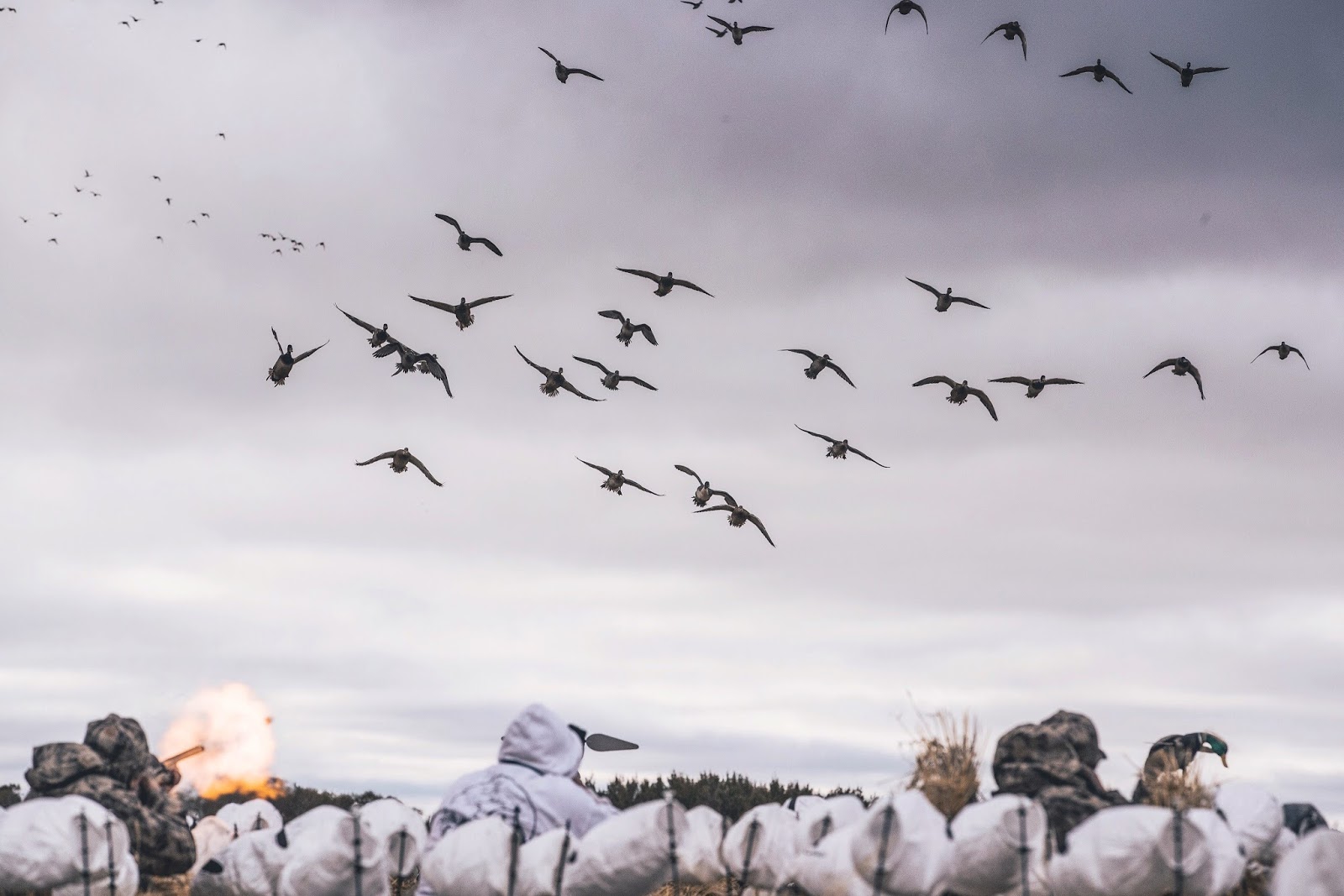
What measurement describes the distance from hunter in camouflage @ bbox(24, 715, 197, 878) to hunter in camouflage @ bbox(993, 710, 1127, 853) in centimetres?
865

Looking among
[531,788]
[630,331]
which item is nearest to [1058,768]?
[531,788]

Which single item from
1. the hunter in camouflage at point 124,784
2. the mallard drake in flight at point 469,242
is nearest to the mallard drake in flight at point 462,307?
the mallard drake in flight at point 469,242

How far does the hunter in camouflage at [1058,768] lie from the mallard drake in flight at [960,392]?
65.7ft

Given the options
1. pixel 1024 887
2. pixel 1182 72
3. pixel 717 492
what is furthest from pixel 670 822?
pixel 1182 72

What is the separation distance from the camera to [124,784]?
16109 mm

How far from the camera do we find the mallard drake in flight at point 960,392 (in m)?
33.5

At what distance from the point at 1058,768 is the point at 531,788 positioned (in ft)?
15.8

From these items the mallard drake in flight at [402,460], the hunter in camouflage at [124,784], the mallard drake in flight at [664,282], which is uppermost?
the mallard drake in flight at [664,282]

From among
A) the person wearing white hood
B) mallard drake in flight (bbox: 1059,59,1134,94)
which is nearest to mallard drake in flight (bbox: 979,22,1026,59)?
mallard drake in flight (bbox: 1059,59,1134,94)

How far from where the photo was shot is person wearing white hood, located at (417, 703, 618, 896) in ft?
45.7

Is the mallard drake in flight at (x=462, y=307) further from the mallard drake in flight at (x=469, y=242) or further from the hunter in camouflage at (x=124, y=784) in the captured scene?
the hunter in camouflage at (x=124, y=784)

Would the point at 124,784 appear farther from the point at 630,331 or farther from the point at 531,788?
the point at 630,331

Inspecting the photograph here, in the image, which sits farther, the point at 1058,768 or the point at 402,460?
the point at 402,460

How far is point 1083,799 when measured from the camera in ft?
43.7
